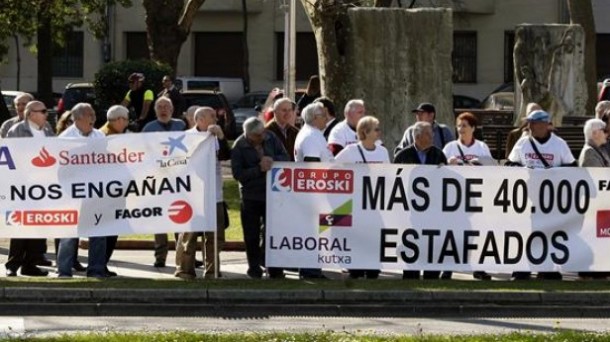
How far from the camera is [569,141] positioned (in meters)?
25.9

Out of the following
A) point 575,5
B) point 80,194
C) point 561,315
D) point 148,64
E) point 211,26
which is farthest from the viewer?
point 211,26

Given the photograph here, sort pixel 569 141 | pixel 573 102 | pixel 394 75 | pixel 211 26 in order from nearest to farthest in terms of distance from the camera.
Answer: pixel 394 75 → pixel 569 141 → pixel 573 102 → pixel 211 26

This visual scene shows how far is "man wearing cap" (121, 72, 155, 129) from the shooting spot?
76.5ft

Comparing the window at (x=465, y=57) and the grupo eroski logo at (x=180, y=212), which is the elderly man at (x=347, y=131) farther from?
the window at (x=465, y=57)

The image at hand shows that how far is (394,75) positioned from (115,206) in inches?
346

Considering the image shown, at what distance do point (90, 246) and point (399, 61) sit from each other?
29.3ft

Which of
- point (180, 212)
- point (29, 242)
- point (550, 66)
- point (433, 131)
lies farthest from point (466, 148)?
point (550, 66)

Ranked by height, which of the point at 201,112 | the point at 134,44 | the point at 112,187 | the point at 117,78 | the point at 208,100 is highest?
the point at 134,44

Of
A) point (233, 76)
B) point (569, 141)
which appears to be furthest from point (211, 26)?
point (569, 141)

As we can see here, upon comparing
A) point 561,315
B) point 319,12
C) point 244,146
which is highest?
point 319,12

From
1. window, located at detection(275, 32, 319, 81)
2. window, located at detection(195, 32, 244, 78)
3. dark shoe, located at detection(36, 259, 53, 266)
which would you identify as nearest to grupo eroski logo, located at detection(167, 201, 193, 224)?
dark shoe, located at detection(36, 259, 53, 266)

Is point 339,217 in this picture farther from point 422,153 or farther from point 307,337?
point 307,337

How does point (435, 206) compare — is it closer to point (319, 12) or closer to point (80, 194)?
point (80, 194)

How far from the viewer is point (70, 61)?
209 ft
